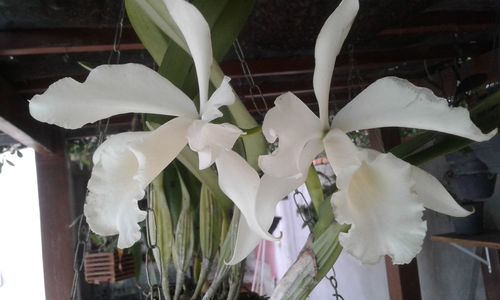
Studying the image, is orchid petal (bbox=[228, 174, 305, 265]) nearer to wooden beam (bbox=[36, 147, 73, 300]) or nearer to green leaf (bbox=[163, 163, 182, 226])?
green leaf (bbox=[163, 163, 182, 226])

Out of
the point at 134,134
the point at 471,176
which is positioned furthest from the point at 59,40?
the point at 471,176

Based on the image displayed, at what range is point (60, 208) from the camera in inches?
69.7

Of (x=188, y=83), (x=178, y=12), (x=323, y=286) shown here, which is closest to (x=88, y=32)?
(x=188, y=83)

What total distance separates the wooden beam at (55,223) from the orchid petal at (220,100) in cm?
164

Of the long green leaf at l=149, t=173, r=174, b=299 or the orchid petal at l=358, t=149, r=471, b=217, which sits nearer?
the orchid petal at l=358, t=149, r=471, b=217

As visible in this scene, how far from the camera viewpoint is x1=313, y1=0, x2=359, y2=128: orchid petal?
33 centimetres

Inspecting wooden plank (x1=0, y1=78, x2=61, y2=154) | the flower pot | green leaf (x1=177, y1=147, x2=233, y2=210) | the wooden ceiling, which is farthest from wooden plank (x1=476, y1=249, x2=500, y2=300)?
wooden plank (x1=0, y1=78, x2=61, y2=154)

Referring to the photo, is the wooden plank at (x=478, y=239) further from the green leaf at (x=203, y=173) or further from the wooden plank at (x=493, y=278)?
the green leaf at (x=203, y=173)

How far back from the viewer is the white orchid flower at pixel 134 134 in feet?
1.13

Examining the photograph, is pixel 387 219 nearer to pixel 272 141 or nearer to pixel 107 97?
pixel 272 141

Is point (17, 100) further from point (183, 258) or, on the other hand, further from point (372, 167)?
point (372, 167)

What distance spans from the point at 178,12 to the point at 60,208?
5.44 ft

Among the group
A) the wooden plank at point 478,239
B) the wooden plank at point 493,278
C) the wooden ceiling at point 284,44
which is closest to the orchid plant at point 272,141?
the wooden ceiling at point 284,44

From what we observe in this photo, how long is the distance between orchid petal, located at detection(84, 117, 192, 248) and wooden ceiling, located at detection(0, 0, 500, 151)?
46cm
